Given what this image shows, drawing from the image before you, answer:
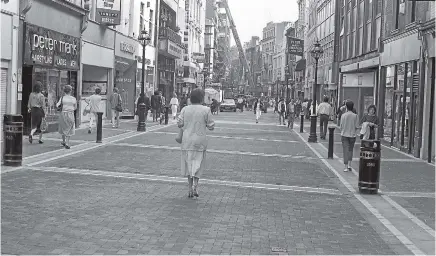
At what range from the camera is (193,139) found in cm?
1034

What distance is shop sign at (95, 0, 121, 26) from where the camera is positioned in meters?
29.5

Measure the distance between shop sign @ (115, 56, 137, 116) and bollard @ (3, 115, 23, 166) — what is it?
22.9 m

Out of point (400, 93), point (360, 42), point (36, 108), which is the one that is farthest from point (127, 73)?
point (36, 108)

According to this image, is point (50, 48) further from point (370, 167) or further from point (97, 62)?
point (370, 167)

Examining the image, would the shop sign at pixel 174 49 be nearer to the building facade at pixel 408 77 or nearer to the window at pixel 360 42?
the window at pixel 360 42

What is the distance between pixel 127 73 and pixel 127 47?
228 cm

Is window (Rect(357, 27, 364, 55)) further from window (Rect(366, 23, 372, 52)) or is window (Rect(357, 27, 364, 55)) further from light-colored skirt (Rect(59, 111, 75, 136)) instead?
light-colored skirt (Rect(59, 111, 75, 136))

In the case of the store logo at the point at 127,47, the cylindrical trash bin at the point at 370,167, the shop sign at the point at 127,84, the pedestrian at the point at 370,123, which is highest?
the store logo at the point at 127,47

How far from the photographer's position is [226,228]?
812cm

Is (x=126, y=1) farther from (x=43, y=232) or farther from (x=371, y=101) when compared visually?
(x=43, y=232)

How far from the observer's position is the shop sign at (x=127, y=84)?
119ft

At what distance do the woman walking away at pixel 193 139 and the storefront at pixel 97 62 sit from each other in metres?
17.7

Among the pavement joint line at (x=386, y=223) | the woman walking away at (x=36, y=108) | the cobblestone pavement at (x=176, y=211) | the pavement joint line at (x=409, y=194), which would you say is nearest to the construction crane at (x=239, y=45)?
the woman walking away at (x=36, y=108)

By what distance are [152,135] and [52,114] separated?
378 cm
